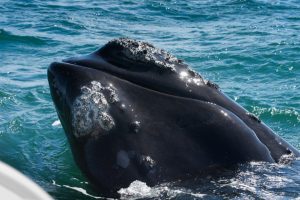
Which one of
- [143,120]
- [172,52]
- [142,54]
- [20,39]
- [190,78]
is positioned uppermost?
[142,54]

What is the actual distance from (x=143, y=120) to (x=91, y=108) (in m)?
0.52

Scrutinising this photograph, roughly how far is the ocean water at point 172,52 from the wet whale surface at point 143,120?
0.56 ft

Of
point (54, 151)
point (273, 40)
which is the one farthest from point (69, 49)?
point (54, 151)

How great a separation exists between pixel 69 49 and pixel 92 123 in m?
11.7

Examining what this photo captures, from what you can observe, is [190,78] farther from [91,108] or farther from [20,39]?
[20,39]

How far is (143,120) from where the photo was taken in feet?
19.3

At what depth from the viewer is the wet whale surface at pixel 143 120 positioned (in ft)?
19.0

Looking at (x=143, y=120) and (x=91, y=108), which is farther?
(x=91, y=108)

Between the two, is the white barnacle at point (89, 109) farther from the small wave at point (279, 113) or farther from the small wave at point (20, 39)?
the small wave at point (20, 39)

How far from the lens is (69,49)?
17.4 meters

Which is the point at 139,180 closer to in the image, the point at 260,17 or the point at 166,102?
the point at 166,102

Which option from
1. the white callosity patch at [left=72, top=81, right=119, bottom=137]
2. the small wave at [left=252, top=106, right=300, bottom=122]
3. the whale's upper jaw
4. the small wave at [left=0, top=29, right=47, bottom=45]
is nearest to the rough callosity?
the whale's upper jaw

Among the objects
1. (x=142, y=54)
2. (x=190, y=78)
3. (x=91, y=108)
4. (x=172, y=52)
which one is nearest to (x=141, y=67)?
(x=142, y=54)

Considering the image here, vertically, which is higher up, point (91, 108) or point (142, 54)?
point (142, 54)
